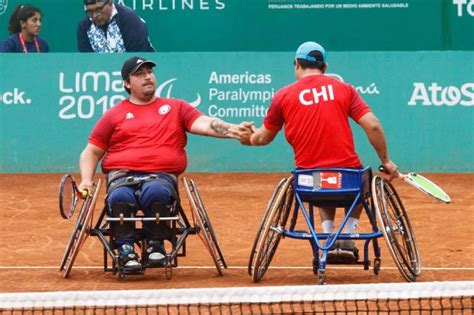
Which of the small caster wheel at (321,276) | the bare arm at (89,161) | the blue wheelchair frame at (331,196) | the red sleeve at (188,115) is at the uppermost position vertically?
the red sleeve at (188,115)

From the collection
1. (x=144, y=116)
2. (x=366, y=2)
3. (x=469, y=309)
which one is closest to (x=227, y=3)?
(x=366, y=2)

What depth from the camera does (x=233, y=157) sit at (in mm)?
15289

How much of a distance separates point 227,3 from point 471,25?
298cm

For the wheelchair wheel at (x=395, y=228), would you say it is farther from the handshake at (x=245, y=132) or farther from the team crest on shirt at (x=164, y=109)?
the team crest on shirt at (x=164, y=109)

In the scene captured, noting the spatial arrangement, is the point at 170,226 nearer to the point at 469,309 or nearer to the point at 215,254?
the point at 215,254

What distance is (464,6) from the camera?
54.7 feet

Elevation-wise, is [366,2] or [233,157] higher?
[366,2]

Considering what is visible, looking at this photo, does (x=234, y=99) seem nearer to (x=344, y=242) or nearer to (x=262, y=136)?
(x=262, y=136)

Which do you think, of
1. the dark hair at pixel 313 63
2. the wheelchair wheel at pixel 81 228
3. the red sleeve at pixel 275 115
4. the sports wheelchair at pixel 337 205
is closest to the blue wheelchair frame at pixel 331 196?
the sports wheelchair at pixel 337 205

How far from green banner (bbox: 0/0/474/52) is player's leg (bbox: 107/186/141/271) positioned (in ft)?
26.5

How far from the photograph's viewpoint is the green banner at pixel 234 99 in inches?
594

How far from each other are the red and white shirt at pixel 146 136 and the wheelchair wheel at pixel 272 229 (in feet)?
2.62

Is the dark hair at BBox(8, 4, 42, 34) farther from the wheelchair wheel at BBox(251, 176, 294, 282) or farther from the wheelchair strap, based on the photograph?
the wheelchair wheel at BBox(251, 176, 294, 282)

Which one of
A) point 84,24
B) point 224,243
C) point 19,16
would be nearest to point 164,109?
point 224,243
